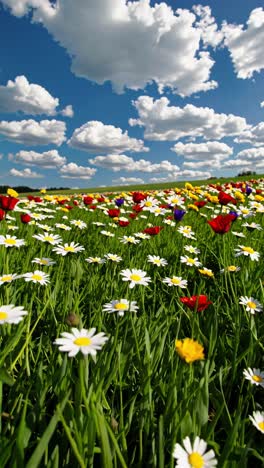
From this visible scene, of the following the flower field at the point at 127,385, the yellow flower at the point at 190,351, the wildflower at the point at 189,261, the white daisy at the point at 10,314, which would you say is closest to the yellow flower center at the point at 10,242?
the flower field at the point at 127,385

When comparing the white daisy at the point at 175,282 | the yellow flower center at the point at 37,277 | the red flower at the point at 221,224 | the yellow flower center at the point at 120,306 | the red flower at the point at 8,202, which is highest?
the red flower at the point at 8,202

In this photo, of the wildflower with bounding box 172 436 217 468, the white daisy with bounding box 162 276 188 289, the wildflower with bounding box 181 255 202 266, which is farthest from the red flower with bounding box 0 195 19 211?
the wildflower with bounding box 172 436 217 468

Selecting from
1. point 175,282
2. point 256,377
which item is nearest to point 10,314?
point 256,377

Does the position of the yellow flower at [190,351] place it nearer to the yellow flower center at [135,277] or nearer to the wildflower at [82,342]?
the wildflower at [82,342]

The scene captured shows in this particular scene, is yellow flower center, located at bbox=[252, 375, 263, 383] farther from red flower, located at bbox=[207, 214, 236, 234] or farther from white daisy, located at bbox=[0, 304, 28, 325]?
red flower, located at bbox=[207, 214, 236, 234]

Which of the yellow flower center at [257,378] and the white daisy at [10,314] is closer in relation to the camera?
the white daisy at [10,314]

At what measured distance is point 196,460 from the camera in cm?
87

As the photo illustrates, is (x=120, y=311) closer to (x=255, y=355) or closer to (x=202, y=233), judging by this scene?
(x=255, y=355)

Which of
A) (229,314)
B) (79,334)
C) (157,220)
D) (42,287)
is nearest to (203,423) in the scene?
(79,334)

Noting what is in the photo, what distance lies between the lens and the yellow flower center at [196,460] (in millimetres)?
859

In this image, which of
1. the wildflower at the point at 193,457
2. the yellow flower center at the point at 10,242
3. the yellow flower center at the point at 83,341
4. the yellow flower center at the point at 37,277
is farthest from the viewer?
the yellow flower center at the point at 10,242

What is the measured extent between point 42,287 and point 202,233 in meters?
2.88

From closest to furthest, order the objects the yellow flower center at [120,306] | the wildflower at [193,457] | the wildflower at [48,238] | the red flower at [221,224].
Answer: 1. the wildflower at [193,457]
2. the yellow flower center at [120,306]
3. the red flower at [221,224]
4. the wildflower at [48,238]

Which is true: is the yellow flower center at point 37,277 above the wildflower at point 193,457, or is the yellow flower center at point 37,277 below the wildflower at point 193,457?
above
